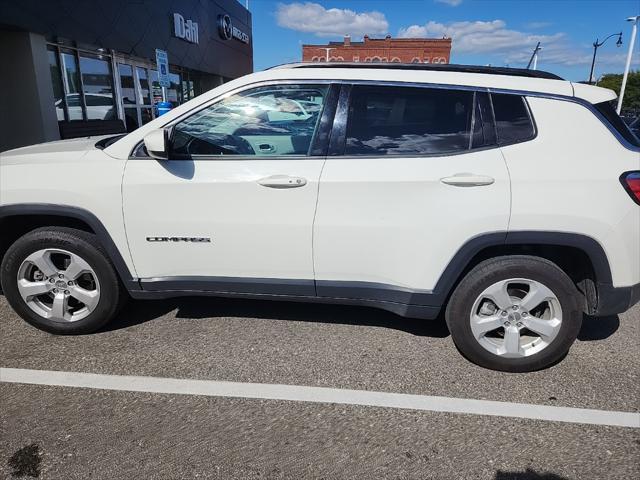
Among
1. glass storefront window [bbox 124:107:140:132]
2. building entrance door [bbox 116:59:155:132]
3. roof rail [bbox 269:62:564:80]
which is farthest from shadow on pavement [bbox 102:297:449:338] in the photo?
glass storefront window [bbox 124:107:140:132]

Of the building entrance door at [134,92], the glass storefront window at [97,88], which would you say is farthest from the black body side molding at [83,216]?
the building entrance door at [134,92]

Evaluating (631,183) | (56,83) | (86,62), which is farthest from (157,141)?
(86,62)

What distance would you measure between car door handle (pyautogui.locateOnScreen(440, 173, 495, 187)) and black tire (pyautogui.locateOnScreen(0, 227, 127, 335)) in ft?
7.57

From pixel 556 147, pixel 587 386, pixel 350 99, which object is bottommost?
pixel 587 386

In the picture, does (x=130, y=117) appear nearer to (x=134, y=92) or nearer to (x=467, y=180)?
(x=134, y=92)

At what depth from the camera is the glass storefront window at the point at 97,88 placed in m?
11.8

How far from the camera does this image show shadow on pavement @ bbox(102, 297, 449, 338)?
3533 millimetres

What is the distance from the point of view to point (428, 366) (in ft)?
9.86

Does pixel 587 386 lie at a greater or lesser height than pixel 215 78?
lesser

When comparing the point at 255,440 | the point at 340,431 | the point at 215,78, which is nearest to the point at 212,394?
the point at 255,440

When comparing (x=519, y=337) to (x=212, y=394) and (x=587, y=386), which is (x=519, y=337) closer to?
(x=587, y=386)

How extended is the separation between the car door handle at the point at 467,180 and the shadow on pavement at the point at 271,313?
50.1 inches

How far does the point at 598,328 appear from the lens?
11.7 ft

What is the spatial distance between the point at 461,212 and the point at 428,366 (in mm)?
1049
